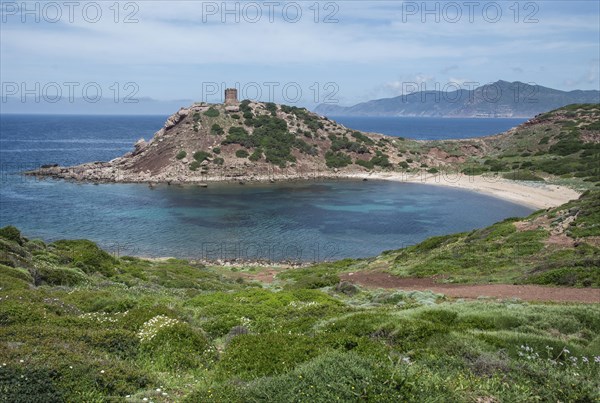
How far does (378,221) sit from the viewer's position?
191 feet

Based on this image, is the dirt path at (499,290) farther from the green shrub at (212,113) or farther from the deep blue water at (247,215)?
the green shrub at (212,113)

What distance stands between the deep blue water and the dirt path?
1690cm

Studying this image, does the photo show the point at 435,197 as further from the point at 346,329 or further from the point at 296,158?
the point at 346,329

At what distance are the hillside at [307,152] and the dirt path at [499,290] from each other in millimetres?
60786

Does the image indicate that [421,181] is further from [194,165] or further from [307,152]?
[194,165]

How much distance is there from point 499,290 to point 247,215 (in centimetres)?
4122

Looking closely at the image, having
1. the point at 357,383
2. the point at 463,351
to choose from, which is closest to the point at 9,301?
the point at 357,383

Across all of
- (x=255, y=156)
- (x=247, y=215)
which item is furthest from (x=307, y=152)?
(x=247, y=215)

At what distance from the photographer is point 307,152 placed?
9950 cm

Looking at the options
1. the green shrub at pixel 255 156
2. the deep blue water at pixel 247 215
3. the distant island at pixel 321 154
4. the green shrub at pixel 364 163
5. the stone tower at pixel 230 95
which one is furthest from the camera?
the stone tower at pixel 230 95

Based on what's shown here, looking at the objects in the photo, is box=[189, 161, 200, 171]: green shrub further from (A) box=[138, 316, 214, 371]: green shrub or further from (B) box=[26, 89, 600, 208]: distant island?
(A) box=[138, 316, 214, 371]: green shrub

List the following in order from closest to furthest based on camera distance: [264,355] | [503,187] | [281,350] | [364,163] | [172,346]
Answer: [264,355], [281,350], [172,346], [503,187], [364,163]

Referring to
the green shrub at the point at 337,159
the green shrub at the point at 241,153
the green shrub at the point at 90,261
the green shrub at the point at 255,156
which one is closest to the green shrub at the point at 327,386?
the green shrub at the point at 90,261

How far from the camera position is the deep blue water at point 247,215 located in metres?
47.0
